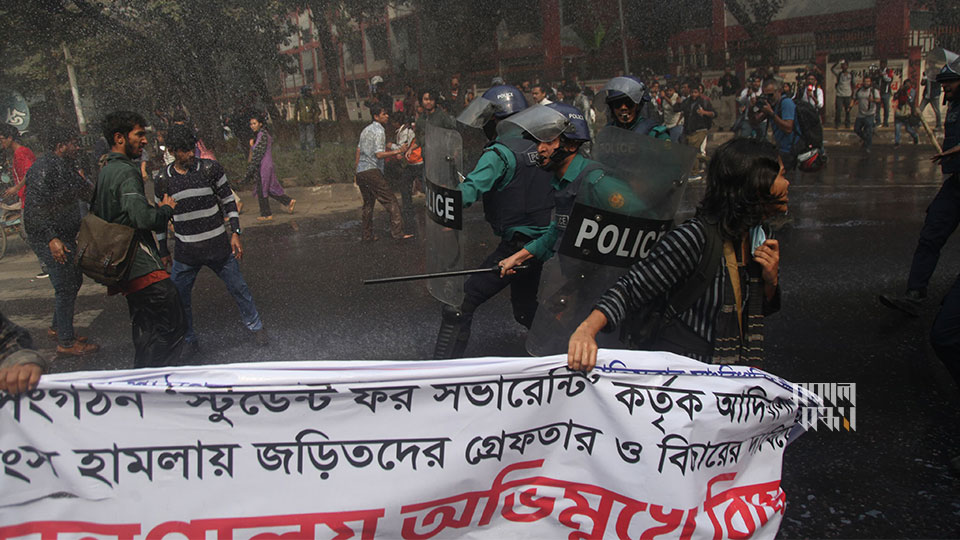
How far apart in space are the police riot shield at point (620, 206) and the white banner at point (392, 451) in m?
0.96

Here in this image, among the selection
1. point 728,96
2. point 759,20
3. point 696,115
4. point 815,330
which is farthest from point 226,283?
point 759,20

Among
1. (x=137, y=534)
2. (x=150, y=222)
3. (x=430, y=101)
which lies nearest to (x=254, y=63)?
(x=430, y=101)

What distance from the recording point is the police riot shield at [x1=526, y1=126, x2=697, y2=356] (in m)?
3.12

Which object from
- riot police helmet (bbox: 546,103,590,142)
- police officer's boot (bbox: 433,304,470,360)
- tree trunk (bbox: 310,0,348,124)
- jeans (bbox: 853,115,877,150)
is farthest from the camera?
jeans (bbox: 853,115,877,150)

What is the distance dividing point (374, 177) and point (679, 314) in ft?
20.7

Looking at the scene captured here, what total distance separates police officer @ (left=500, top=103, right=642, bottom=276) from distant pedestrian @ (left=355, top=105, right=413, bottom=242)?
5113 millimetres

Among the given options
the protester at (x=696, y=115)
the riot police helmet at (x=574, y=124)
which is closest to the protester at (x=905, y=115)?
the protester at (x=696, y=115)

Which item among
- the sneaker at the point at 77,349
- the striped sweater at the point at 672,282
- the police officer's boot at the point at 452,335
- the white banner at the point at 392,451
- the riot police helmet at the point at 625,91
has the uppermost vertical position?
the riot police helmet at the point at 625,91

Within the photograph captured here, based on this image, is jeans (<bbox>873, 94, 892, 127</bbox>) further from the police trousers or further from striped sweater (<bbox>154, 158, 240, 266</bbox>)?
striped sweater (<bbox>154, 158, 240, 266</bbox>)

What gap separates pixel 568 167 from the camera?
3408 mm

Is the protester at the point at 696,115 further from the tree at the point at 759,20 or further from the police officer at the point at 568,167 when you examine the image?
the police officer at the point at 568,167

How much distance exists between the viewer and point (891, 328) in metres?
4.93

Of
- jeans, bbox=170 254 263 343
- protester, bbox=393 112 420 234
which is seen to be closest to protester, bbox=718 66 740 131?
protester, bbox=393 112 420 234

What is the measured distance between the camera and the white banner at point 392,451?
207 cm
